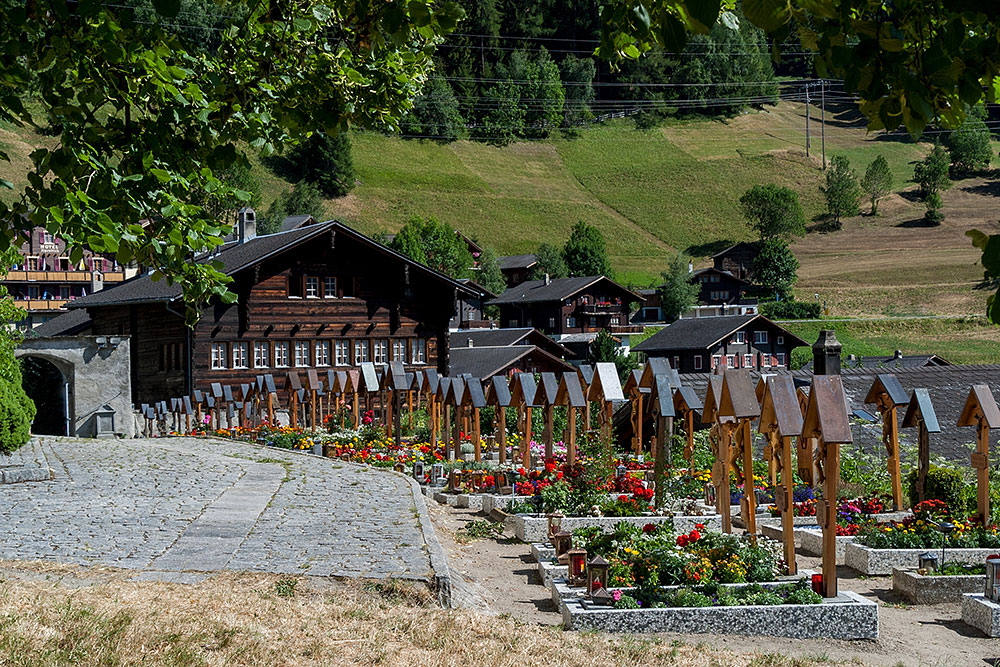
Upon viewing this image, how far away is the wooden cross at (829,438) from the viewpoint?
1085cm

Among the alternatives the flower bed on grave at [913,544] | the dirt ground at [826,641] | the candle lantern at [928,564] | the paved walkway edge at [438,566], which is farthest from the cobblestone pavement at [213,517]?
the candle lantern at [928,564]

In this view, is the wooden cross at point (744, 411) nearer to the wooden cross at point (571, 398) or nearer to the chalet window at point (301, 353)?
the wooden cross at point (571, 398)

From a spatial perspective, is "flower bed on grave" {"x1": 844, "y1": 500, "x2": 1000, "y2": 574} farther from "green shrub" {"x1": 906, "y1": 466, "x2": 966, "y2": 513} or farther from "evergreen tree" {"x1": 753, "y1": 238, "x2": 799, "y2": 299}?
"evergreen tree" {"x1": 753, "y1": 238, "x2": 799, "y2": 299}

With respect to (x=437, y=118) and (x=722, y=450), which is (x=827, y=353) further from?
(x=437, y=118)

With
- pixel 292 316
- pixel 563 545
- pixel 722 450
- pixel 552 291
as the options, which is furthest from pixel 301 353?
pixel 552 291

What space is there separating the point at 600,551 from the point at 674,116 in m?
143

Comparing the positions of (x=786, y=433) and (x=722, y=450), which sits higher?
(x=786, y=433)

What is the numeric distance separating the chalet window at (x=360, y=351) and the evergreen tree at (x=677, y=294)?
47.5 m

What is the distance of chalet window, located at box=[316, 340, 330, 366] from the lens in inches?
1588

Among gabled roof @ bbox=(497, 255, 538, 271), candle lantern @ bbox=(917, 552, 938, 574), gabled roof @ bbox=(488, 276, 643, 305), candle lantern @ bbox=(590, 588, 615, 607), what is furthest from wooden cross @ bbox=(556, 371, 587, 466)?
gabled roof @ bbox=(497, 255, 538, 271)

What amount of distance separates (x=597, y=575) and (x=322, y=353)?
30.7 metres

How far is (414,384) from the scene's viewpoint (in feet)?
95.7

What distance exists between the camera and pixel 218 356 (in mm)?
37969

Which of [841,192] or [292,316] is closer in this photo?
[292,316]
